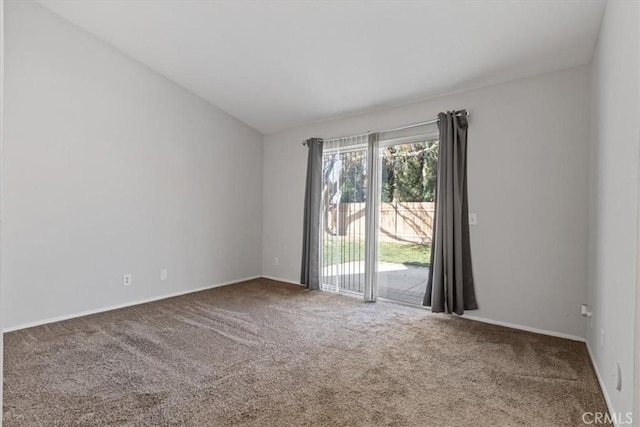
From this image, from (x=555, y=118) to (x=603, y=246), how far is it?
1.29 metres

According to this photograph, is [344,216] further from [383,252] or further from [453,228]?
[453,228]

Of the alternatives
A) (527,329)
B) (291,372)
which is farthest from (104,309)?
(527,329)

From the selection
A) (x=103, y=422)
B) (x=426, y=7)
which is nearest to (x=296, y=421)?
(x=103, y=422)

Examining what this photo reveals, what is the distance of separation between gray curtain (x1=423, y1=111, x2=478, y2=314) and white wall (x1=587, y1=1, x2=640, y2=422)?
1.01 metres

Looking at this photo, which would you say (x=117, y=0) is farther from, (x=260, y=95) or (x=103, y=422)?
(x=103, y=422)

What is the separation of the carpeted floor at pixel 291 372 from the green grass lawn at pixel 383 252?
2.18 feet

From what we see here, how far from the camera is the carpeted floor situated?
1.90 metres

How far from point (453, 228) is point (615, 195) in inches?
61.5

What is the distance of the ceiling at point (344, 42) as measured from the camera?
2.56 metres

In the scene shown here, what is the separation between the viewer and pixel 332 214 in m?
4.61

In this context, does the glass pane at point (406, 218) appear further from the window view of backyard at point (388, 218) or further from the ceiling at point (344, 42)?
the ceiling at point (344, 42)

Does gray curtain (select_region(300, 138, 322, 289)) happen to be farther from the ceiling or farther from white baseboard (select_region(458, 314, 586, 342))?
white baseboard (select_region(458, 314, 586, 342))

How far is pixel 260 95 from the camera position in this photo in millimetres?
4219

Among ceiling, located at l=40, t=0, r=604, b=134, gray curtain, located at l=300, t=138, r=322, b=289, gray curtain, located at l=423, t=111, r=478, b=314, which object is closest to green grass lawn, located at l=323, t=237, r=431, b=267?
gray curtain, located at l=300, t=138, r=322, b=289
